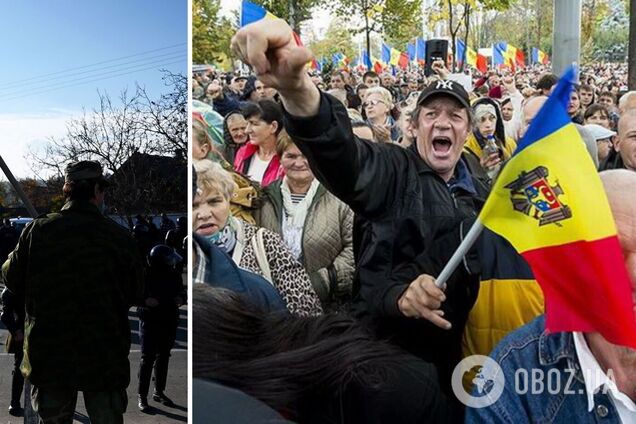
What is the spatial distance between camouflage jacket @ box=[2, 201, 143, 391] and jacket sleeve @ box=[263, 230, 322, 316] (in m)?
1.30

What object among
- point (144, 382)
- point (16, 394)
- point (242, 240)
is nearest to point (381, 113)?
point (242, 240)

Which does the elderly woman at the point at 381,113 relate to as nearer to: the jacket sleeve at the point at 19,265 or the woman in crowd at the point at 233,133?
the woman in crowd at the point at 233,133

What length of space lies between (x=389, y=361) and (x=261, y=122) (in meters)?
0.72

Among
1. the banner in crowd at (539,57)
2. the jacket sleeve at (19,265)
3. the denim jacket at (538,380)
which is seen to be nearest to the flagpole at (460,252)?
the denim jacket at (538,380)

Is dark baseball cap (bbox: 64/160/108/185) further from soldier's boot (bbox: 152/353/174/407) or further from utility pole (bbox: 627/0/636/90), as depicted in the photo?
utility pole (bbox: 627/0/636/90)

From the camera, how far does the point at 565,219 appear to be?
6.89 ft

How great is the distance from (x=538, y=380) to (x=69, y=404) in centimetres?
196

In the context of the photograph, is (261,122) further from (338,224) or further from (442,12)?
(442,12)

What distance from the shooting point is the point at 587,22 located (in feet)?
7.35

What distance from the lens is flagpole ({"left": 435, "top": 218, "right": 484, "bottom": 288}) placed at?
2.13 metres

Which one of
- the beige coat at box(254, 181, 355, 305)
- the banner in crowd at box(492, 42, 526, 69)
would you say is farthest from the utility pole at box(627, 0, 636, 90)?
the beige coat at box(254, 181, 355, 305)

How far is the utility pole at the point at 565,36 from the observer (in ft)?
7.25

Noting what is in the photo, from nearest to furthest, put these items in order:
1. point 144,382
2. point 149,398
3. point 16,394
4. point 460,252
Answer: point 460,252, point 16,394, point 144,382, point 149,398

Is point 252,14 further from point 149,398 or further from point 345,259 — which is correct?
point 149,398
